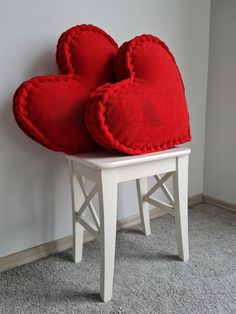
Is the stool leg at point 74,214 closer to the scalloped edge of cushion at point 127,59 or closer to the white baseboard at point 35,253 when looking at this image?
the white baseboard at point 35,253

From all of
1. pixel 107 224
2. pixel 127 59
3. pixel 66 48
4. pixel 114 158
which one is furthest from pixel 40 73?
pixel 107 224

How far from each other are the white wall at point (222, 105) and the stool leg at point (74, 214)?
0.86 meters

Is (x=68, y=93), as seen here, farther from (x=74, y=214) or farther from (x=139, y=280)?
(x=139, y=280)

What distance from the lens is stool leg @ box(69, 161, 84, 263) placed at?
45.4 inches

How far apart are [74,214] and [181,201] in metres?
0.39

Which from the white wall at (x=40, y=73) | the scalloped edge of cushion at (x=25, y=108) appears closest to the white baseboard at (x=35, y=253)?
the white wall at (x=40, y=73)

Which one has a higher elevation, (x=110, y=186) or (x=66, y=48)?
(x=66, y=48)

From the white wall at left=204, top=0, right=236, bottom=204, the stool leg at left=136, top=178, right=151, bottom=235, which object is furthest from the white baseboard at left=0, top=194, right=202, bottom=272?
the white wall at left=204, top=0, right=236, bottom=204

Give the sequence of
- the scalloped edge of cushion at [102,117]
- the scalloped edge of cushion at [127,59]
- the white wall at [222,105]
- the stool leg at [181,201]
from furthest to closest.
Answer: the white wall at [222,105] < the stool leg at [181,201] < the scalloped edge of cushion at [127,59] < the scalloped edge of cushion at [102,117]

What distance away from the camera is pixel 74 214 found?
1181 mm

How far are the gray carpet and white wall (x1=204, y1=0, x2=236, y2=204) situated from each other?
375mm

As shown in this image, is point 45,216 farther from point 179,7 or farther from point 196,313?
point 179,7

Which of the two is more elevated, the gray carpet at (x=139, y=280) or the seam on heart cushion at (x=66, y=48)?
the seam on heart cushion at (x=66, y=48)

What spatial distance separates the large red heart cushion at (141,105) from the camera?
925mm
